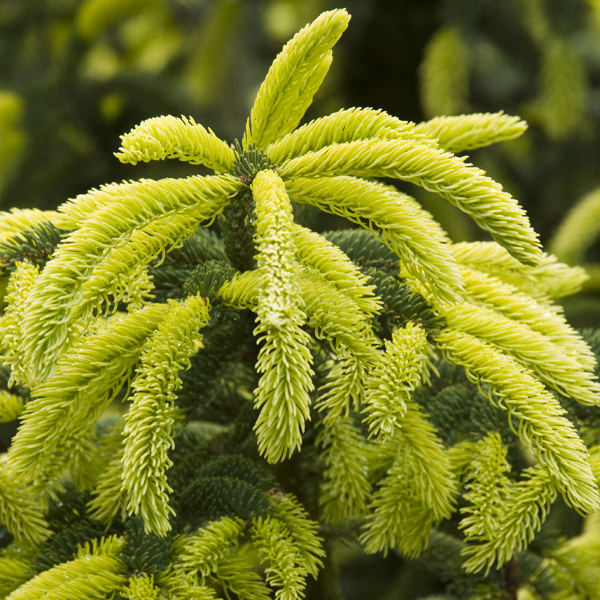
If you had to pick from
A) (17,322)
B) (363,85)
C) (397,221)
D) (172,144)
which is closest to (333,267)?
(397,221)

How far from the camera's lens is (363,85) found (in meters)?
2.30

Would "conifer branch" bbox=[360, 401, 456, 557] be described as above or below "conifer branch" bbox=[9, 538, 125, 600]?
above

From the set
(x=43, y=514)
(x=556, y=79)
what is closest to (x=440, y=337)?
(x=43, y=514)

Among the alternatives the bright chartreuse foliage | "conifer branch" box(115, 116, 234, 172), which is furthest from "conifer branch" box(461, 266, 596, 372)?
"conifer branch" box(115, 116, 234, 172)

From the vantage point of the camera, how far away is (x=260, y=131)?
74 cm

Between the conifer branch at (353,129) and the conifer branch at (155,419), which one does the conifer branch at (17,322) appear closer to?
the conifer branch at (155,419)

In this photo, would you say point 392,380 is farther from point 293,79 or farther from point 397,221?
point 293,79

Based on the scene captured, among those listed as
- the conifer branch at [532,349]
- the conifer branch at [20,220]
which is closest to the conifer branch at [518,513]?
the conifer branch at [532,349]

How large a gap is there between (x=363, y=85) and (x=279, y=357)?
198 centimetres

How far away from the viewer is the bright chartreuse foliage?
1.91 feet

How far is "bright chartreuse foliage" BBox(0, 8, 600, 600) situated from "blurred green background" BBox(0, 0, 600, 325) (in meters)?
1.20

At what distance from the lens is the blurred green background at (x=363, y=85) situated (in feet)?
6.38

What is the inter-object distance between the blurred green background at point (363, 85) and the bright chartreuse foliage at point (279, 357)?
1195mm

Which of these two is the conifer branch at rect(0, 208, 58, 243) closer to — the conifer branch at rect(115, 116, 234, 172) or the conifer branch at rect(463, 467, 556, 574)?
the conifer branch at rect(115, 116, 234, 172)
